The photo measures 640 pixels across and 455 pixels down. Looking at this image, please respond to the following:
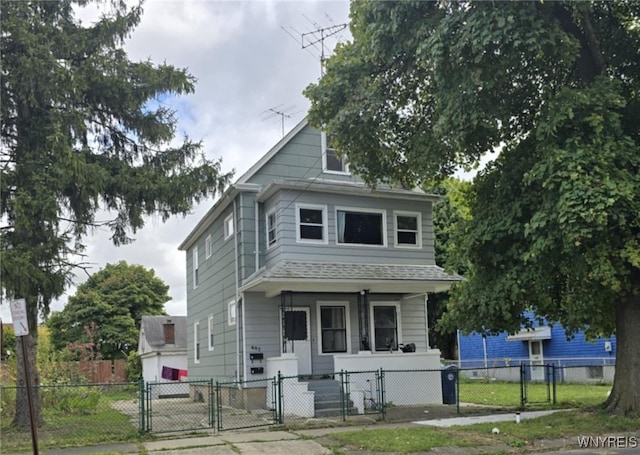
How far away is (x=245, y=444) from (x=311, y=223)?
830 cm

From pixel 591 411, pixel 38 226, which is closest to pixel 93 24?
pixel 38 226

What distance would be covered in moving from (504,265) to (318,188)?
22.1 feet

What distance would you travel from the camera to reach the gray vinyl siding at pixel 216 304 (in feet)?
64.4

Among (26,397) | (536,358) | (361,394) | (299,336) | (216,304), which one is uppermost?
(216,304)

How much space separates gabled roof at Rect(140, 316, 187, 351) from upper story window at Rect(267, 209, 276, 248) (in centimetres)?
1511

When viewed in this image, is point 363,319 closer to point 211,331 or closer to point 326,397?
point 326,397

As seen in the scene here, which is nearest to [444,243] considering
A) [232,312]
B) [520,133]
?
[232,312]

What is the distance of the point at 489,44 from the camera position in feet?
37.1

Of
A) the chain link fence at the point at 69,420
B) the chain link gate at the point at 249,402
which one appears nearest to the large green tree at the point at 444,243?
the chain link gate at the point at 249,402

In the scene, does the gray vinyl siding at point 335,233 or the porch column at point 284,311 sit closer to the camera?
the porch column at point 284,311

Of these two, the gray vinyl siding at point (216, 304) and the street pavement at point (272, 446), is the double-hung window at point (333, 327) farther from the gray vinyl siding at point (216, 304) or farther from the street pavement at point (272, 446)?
the street pavement at point (272, 446)

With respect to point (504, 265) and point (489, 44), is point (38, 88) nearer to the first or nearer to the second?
point (489, 44)

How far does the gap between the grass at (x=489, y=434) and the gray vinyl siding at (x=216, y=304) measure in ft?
27.5

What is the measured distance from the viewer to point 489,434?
11461 millimetres
